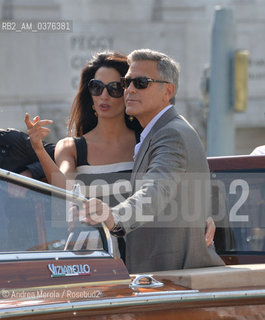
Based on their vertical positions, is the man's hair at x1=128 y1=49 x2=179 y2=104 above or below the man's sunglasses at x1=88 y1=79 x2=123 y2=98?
above

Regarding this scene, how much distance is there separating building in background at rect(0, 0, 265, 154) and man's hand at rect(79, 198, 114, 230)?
31.0 feet

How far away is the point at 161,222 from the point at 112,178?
0.57 metres

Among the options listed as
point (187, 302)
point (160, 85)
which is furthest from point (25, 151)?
point (187, 302)

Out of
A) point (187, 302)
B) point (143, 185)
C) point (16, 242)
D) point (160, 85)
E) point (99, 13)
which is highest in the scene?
point (99, 13)

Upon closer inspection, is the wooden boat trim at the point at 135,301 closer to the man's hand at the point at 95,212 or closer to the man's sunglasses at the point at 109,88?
the man's hand at the point at 95,212

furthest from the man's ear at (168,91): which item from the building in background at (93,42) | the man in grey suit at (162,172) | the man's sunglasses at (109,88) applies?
the building in background at (93,42)

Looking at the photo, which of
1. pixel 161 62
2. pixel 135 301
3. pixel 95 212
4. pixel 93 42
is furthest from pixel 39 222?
pixel 93 42

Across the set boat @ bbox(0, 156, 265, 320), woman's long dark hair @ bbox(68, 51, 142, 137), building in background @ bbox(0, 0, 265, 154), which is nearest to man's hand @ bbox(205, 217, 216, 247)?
boat @ bbox(0, 156, 265, 320)

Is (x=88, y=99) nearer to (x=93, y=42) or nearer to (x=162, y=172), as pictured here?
(x=162, y=172)

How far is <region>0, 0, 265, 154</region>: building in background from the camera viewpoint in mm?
12555

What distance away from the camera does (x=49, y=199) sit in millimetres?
2814

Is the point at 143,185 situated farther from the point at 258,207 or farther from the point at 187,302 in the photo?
the point at 258,207

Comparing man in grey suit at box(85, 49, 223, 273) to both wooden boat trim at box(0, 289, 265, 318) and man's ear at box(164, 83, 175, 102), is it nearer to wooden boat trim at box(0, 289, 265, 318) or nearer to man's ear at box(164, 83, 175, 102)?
man's ear at box(164, 83, 175, 102)

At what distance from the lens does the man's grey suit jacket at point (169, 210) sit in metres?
2.93
